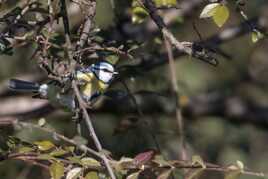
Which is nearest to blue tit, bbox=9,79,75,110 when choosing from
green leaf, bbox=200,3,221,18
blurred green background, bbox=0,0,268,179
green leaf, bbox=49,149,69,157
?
green leaf, bbox=49,149,69,157

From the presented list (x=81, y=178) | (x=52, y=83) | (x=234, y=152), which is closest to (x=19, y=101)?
(x=234, y=152)

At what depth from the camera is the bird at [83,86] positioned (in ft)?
3.84

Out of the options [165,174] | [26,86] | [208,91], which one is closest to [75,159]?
[165,174]

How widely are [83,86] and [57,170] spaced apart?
19 cm

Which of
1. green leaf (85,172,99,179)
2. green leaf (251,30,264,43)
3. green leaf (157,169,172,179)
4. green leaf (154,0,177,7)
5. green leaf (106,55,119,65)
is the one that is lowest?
green leaf (157,169,172,179)

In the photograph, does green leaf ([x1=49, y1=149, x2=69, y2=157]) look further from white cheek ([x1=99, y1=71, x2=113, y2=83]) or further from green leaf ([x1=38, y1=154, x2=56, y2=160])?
white cheek ([x1=99, y1=71, x2=113, y2=83])

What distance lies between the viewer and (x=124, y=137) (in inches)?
73.3

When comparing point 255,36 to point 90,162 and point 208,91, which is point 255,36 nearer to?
point 90,162

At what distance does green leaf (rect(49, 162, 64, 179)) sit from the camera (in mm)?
1036

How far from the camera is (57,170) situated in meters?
1.04

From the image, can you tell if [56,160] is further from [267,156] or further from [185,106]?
[267,156]

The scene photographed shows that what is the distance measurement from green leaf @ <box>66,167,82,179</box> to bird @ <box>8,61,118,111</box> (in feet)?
0.39

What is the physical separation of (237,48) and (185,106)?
75 centimetres

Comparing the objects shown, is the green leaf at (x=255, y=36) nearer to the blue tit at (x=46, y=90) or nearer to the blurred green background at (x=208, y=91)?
the blue tit at (x=46, y=90)
